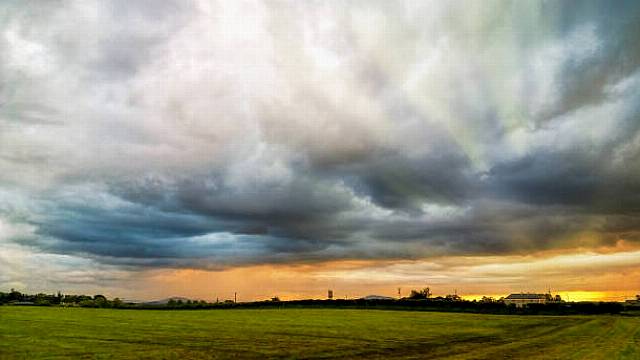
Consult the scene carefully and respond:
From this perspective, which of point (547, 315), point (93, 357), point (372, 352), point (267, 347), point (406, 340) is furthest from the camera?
point (547, 315)

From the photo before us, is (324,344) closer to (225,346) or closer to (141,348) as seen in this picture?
(225,346)

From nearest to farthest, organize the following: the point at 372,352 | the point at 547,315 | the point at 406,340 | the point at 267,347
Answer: the point at 372,352 < the point at 267,347 < the point at 406,340 < the point at 547,315

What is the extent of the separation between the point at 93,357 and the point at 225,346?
12976 mm

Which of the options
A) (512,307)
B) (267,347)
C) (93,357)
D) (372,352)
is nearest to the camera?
(93,357)

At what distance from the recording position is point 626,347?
173 feet

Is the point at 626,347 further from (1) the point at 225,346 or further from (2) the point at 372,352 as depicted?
(1) the point at 225,346

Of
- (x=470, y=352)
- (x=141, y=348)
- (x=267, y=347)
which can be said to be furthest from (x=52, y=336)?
(x=470, y=352)

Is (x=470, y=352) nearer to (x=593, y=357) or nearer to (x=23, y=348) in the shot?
(x=593, y=357)

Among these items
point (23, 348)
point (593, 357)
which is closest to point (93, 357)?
point (23, 348)

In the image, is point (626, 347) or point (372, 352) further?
point (626, 347)

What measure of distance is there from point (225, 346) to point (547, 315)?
135 metres

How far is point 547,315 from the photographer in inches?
6447

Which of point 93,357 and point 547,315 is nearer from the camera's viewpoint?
point 93,357

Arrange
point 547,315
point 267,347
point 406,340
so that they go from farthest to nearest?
point 547,315 < point 406,340 < point 267,347
